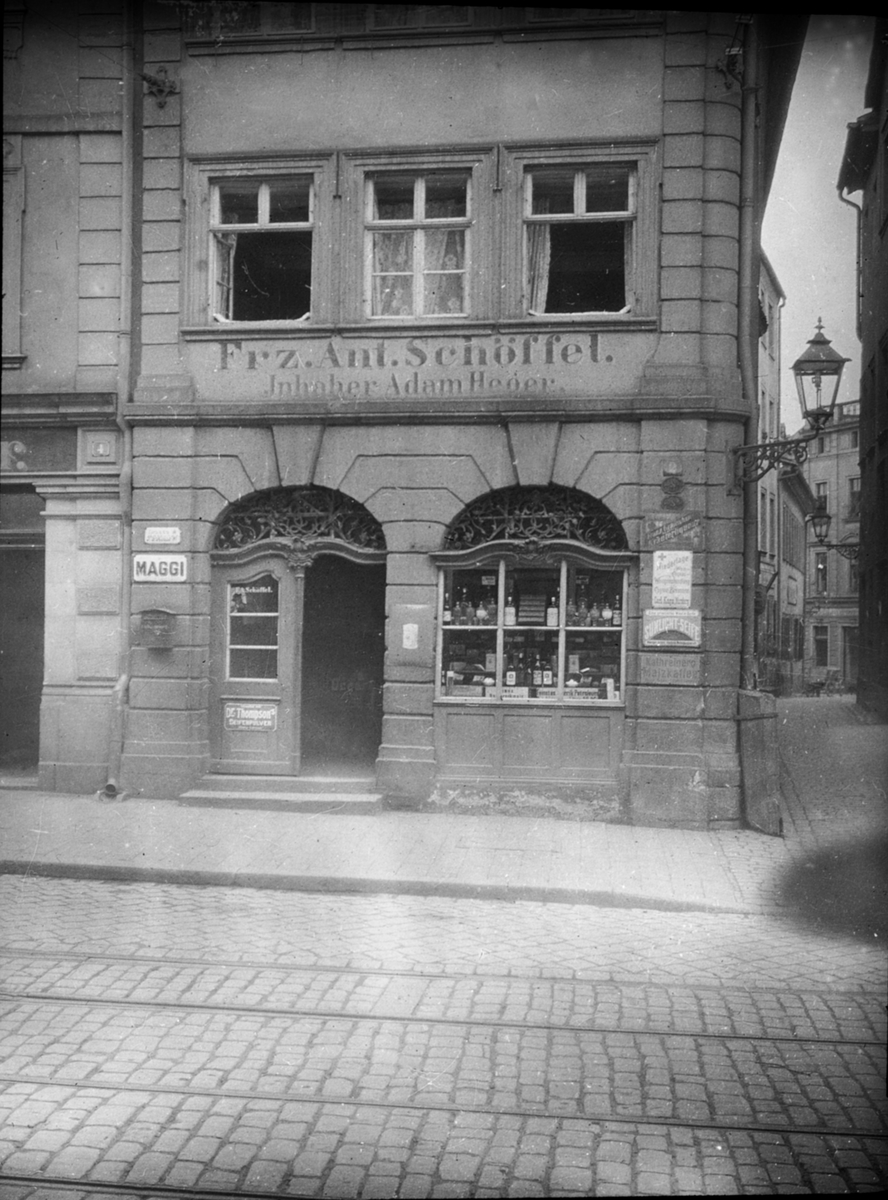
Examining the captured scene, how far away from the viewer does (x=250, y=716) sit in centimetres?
1022

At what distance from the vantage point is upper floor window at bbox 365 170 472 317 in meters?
10.3

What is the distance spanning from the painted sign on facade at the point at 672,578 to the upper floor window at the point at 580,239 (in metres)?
2.48

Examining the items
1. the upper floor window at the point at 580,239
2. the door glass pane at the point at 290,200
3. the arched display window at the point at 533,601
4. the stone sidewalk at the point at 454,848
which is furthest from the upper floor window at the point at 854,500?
the door glass pane at the point at 290,200

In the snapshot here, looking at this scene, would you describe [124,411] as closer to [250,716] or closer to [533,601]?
[250,716]

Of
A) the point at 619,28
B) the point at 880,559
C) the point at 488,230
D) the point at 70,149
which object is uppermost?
the point at 619,28

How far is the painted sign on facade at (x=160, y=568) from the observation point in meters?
9.39

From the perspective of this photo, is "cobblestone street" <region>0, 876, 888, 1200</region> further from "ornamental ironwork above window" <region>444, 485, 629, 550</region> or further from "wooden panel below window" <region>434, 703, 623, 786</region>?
"ornamental ironwork above window" <region>444, 485, 629, 550</region>

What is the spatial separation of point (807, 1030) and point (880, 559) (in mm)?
2351

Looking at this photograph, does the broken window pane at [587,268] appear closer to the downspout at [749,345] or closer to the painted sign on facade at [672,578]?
the downspout at [749,345]

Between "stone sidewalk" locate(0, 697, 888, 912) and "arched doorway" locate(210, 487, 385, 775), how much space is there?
3.12ft

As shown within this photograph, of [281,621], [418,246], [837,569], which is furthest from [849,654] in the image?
[418,246]

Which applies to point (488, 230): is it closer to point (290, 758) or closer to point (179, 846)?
point (290, 758)

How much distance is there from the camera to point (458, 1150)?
3770mm

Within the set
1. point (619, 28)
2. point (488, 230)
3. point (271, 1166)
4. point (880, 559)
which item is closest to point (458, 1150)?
point (271, 1166)
